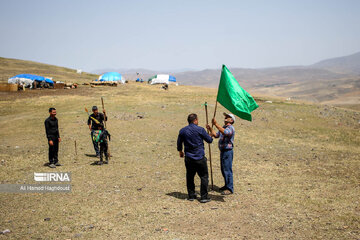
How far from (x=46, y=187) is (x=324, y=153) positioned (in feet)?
39.8

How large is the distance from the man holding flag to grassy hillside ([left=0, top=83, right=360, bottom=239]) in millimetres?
726

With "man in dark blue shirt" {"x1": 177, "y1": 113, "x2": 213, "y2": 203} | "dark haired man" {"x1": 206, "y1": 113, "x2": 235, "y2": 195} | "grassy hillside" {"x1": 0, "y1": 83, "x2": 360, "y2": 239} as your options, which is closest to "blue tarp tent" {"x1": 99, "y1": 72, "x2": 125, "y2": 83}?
"grassy hillside" {"x1": 0, "y1": 83, "x2": 360, "y2": 239}

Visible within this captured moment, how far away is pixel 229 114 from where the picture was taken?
8.02 m

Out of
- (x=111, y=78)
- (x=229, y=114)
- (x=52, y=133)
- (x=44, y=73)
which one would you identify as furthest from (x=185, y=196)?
(x=44, y=73)

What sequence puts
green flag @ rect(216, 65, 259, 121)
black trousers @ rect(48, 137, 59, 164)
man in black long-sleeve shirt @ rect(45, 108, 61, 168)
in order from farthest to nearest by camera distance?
black trousers @ rect(48, 137, 59, 164) < man in black long-sleeve shirt @ rect(45, 108, 61, 168) < green flag @ rect(216, 65, 259, 121)

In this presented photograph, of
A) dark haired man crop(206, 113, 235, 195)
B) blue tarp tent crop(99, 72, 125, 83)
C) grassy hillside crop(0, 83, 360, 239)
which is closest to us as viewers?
grassy hillside crop(0, 83, 360, 239)

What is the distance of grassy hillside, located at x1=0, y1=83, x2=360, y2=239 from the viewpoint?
6.20 meters

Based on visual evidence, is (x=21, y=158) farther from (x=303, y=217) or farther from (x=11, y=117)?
(x=11, y=117)

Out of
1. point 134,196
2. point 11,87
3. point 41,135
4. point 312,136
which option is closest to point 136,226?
point 134,196

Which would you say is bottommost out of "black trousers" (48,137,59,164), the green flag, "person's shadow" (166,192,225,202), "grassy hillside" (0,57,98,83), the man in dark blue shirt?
"person's shadow" (166,192,225,202)

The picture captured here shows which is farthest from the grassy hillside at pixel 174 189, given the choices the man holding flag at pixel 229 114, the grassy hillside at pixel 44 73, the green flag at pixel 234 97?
the grassy hillside at pixel 44 73

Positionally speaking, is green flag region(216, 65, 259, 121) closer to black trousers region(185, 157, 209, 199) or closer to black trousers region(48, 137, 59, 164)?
black trousers region(185, 157, 209, 199)

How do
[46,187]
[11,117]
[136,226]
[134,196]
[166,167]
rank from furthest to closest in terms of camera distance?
[11,117], [166,167], [46,187], [134,196], [136,226]

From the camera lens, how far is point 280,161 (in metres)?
12.3
